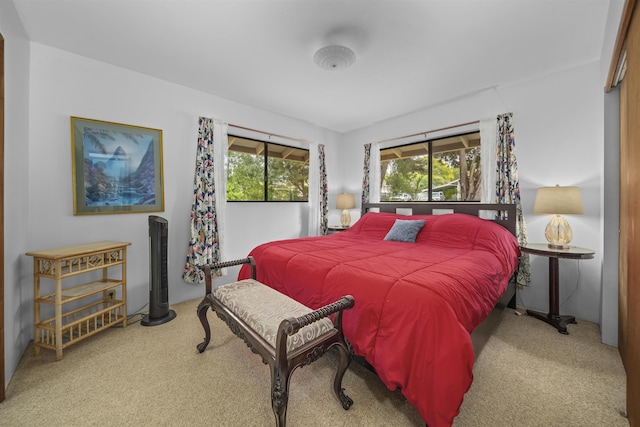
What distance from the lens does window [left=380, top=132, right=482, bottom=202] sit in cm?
336

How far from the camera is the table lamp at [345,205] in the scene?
4363 millimetres

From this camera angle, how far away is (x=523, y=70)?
257 centimetres

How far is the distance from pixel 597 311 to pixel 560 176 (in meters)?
1.34

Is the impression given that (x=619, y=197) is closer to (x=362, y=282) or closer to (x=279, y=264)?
(x=362, y=282)

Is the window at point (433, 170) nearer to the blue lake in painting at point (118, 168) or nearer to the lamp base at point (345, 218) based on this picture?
the lamp base at point (345, 218)

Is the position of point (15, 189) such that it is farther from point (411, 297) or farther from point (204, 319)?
point (411, 297)

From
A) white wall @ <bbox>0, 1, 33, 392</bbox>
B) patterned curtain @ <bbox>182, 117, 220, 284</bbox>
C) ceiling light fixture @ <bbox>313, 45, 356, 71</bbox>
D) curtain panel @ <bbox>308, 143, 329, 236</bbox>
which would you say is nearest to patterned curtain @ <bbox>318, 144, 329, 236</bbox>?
curtain panel @ <bbox>308, 143, 329, 236</bbox>

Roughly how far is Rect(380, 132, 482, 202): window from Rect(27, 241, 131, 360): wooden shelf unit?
3.63 metres

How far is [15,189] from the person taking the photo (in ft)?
5.99

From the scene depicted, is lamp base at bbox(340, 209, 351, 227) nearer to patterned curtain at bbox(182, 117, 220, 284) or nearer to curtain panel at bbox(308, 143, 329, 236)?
curtain panel at bbox(308, 143, 329, 236)

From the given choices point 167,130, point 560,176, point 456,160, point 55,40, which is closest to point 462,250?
point 560,176

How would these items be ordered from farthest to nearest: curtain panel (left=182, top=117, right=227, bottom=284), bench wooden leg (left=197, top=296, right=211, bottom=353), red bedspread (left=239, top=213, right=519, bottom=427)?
curtain panel (left=182, top=117, right=227, bottom=284), bench wooden leg (left=197, top=296, right=211, bottom=353), red bedspread (left=239, top=213, right=519, bottom=427)

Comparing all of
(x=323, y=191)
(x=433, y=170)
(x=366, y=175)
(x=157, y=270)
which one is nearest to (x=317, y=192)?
(x=323, y=191)

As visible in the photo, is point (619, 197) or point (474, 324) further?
point (619, 197)
